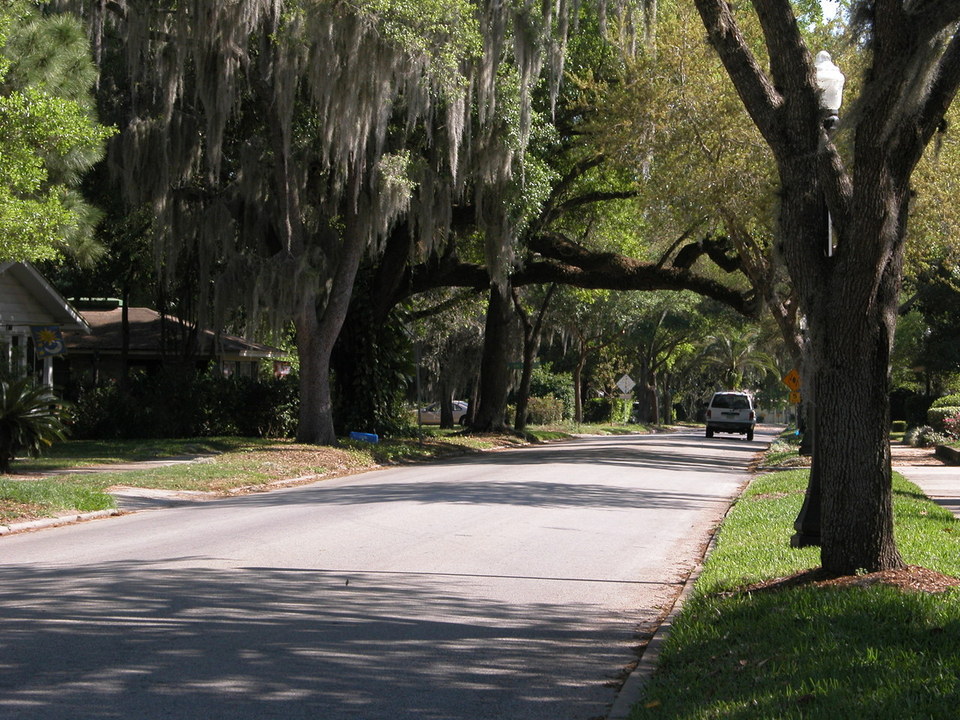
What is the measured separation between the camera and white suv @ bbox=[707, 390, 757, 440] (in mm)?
48812

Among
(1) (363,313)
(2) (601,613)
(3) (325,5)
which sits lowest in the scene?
(2) (601,613)

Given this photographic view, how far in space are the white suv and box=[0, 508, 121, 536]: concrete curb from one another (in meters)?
37.7

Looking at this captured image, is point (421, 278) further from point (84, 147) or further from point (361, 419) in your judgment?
point (84, 147)

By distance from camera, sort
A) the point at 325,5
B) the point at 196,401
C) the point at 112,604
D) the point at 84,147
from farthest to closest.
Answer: the point at 196,401 < the point at 325,5 < the point at 84,147 < the point at 112,604

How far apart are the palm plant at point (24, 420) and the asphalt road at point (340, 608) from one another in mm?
4253

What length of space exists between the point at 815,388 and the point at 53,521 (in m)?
9.67

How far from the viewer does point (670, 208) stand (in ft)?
77.6

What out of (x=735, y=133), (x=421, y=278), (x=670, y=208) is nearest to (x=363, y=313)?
(x=421, y=278)

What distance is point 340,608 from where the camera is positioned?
26.4ft

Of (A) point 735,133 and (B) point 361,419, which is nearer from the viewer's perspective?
(A) point 735,133

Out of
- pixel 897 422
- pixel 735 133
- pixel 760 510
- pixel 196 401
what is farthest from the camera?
pixel 897 422

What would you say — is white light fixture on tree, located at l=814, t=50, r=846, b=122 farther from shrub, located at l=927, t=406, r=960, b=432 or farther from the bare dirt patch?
shrub, located at l=927, t=406, r=960, b=432

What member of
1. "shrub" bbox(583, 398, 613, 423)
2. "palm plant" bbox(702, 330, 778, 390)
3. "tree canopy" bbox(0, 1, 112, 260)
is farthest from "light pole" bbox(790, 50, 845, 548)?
"palm plant" bbox(702, 330, 778, 390)

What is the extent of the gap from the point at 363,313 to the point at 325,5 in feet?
40.5
